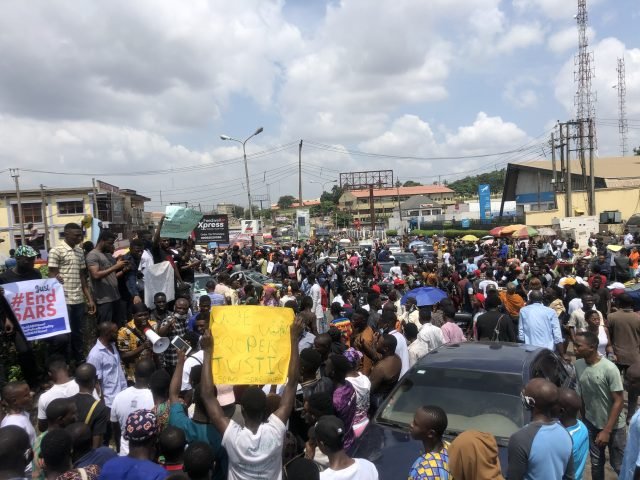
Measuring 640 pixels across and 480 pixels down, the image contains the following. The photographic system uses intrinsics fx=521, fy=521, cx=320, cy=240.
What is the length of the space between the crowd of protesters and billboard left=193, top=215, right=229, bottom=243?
20.7 metres

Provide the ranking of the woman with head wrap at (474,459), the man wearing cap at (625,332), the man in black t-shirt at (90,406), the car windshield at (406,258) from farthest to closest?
the car windshield at (406,258)
the man wearing cap at (625,332)
the man in black t-shirt at (90,406)
the woman with head wrap at (474,459)

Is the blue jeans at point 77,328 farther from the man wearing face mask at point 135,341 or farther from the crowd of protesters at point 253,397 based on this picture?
the man wearing face mask at point 135,341

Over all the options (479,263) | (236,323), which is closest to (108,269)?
(236,323)

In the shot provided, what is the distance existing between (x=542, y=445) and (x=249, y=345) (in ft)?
6.55

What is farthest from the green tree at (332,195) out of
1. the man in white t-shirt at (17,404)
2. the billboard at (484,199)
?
the man in white t-shirt at (17,404)

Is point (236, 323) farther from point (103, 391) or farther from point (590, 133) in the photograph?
point (590, 133)

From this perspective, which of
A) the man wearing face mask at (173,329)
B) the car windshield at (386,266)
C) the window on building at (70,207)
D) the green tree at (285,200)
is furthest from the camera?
the green tree at (285,200)

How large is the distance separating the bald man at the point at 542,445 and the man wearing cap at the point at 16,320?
17.1ft

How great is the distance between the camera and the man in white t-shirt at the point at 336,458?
10.1 feet

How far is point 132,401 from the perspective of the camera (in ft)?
14.2

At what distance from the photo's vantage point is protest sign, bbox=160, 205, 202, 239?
8570mm

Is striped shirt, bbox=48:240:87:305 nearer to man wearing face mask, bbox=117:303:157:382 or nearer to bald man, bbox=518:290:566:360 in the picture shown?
man wearing face mask, bbox=117:303:157:382

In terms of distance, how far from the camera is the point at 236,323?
361cm

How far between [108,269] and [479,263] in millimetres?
12749
